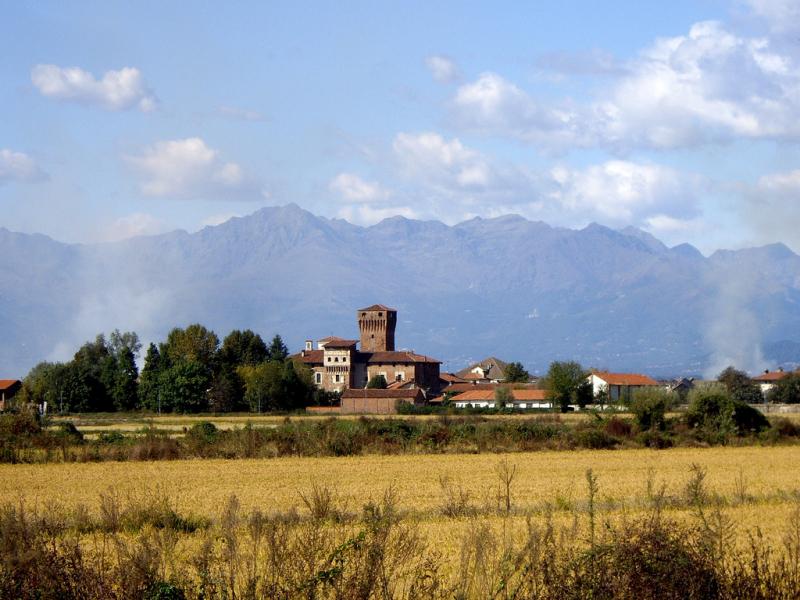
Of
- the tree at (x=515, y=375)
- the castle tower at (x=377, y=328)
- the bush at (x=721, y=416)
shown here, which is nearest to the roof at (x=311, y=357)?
the castle tower at (x=377, y=328)

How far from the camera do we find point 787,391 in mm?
113125

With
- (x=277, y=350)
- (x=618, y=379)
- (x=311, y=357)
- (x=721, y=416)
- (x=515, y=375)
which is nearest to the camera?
(x=721, y=416)

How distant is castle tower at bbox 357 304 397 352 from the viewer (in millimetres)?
145500

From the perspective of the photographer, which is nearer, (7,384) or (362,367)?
(7,384)

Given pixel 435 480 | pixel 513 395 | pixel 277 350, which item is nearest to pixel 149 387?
pixel 277 350

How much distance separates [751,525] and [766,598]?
891 cm

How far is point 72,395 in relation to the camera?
105 metres

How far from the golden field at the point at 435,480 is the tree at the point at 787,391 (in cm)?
7856

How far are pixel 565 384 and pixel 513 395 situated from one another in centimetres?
1053

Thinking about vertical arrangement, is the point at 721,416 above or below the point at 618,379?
below

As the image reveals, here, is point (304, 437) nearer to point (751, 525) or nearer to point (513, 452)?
point (513, 452)

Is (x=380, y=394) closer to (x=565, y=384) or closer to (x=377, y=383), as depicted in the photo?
(x=565, y=384)

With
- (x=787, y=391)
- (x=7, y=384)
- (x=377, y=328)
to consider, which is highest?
(x=377, y=328)

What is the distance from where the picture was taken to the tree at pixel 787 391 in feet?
369
